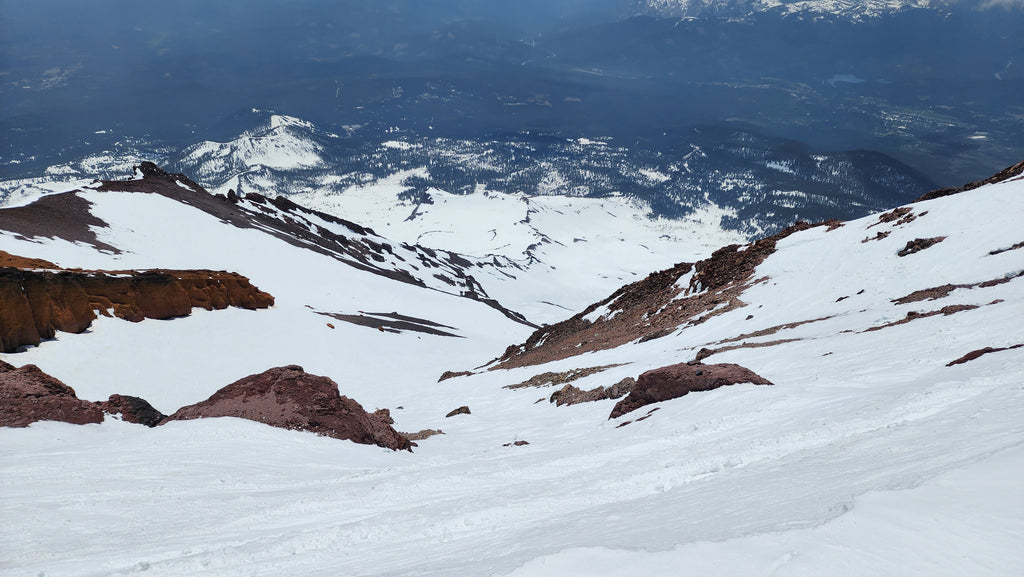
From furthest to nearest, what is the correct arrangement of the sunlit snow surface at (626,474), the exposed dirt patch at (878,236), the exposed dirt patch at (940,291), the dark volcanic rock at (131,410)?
the exposed dirt patch at (878,236)
the exposed dirt patch at (940,291)
the dark volcanic rock at (131,410)
the sunlit snow surface at (626,474)

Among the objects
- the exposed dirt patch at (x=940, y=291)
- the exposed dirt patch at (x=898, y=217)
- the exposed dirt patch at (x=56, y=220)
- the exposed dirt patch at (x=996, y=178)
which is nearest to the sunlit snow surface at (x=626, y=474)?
the exposed dirt patch at (x=940, y=291)

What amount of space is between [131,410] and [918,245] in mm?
27674

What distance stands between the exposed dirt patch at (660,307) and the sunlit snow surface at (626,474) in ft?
16.8

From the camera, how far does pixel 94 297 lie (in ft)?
79.2

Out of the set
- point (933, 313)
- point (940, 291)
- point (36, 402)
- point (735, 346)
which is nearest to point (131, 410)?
point (36, 402)

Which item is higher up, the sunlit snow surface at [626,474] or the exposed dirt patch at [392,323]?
the sunlit snow surface at [626,474]

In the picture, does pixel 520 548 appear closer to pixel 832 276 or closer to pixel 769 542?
pixel 769 542

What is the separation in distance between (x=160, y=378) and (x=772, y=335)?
23.0 meters

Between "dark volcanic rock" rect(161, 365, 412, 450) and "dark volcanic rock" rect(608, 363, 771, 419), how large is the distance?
18.1ft

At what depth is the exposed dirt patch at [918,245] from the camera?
→ 23.1m

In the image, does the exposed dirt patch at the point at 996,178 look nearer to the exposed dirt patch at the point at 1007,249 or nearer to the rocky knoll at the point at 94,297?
the exposed dirt patch at the point at 1007,249

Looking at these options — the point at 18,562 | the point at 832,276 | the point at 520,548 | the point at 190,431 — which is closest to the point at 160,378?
the point at 190,431

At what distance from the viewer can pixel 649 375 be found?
13594mm

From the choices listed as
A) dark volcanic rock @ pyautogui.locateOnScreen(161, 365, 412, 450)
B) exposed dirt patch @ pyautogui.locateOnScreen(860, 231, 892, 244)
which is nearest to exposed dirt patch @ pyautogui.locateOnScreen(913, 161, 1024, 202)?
exposed dirt patch @ pyautogui.locateOnScreen(860, 231, 892, 244)
